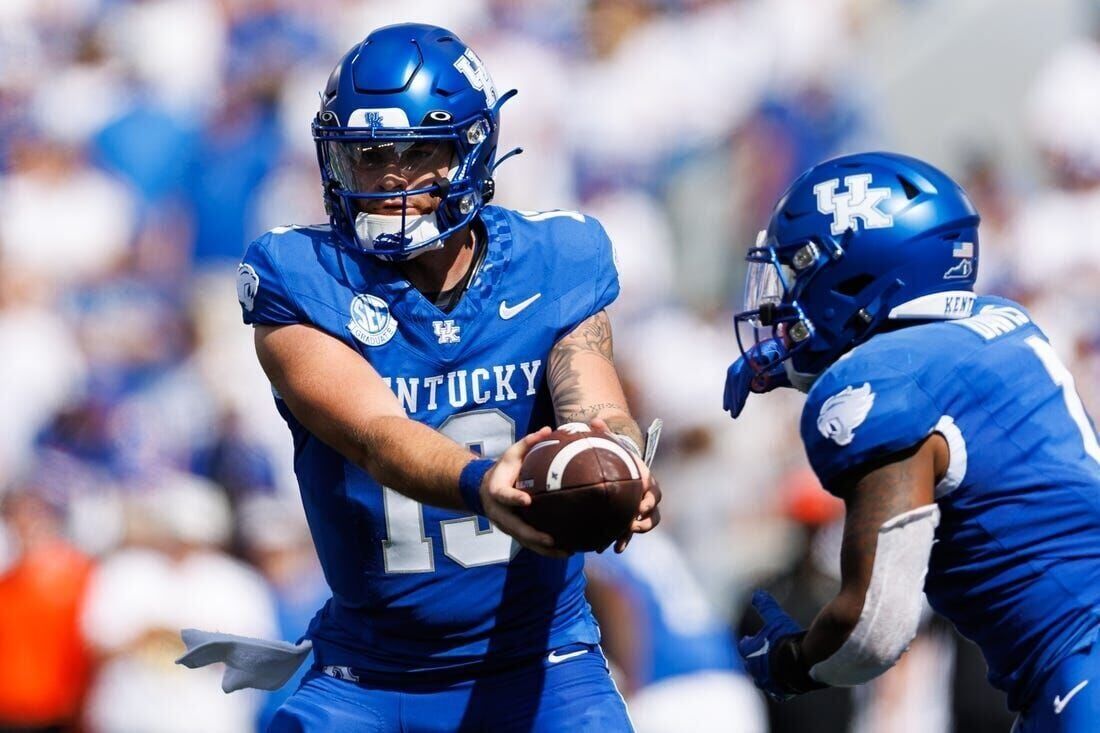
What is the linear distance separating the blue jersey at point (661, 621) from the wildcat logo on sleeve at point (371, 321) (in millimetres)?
2507

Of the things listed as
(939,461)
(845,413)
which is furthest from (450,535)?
(939,461)

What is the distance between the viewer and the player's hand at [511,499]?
323cm

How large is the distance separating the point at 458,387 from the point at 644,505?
65 cm

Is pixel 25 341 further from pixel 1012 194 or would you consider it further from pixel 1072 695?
pixel 1072 695

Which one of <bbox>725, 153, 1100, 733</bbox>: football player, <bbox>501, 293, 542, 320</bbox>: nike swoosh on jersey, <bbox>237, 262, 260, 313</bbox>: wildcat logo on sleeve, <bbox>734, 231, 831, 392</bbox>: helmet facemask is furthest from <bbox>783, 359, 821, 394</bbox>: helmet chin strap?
<bbox>237, 262, 260, 313</bbox>: wildcat logo on sleeve

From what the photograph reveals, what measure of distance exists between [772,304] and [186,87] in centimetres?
667

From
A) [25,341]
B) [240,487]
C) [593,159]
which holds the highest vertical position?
[593,159]

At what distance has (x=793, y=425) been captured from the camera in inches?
317

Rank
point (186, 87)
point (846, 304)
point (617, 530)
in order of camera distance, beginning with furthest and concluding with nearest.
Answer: point (186, 87)
point (846, 304)
point (617, 530)

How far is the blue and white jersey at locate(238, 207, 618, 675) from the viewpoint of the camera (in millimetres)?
3834

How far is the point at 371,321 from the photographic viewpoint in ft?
12.7

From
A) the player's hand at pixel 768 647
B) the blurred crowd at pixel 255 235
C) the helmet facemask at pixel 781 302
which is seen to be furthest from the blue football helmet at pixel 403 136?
the blurred crowd at pixel 255 235

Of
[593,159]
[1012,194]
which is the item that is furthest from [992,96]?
[593,159]

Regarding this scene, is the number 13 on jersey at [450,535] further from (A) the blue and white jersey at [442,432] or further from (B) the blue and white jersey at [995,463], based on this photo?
(B) the blue and white jersey at [995,463]
